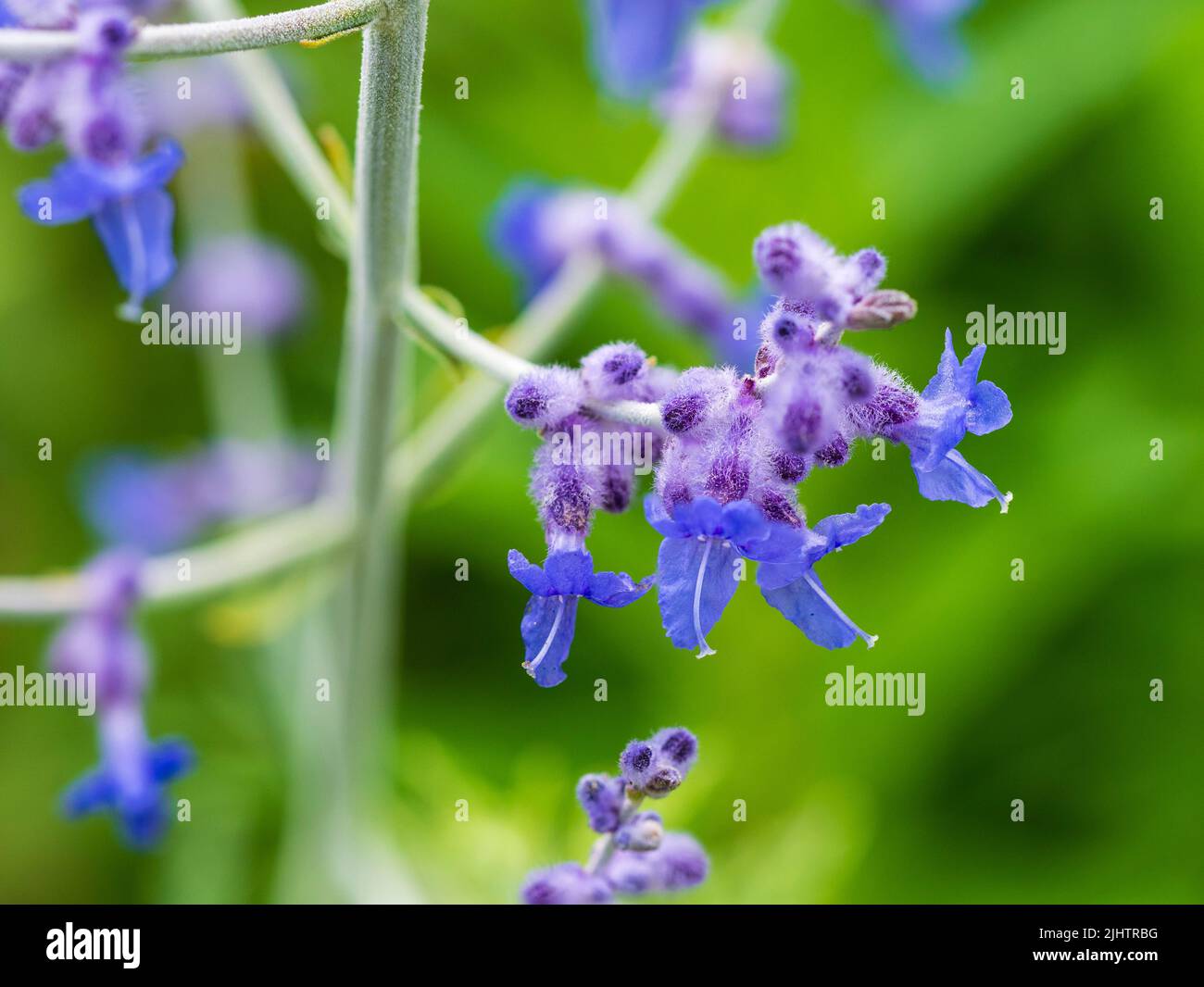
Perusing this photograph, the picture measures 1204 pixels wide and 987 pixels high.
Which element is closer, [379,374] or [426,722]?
[379,374]

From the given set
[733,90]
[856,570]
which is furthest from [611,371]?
[856,570]

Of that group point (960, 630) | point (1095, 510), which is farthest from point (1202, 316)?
point (960, 630)

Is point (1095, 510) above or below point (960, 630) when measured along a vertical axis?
above

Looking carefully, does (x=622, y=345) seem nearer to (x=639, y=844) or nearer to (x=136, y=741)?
(x=639, y=844)

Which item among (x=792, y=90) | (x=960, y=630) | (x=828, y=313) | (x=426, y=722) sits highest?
(x=792, y=90)

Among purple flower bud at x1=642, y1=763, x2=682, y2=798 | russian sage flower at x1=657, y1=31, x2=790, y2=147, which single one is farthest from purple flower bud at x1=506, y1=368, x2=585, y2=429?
russian sage flower at x1=657, y1=31, x2=790, y2=147

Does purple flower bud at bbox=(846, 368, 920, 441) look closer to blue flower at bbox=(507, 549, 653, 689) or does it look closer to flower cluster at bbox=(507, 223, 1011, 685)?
flower cluster at bbox=(507, 223, 1011, 685)

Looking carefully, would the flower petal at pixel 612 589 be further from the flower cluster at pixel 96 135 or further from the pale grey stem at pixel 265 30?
the flower cluster at pixel 96 135
